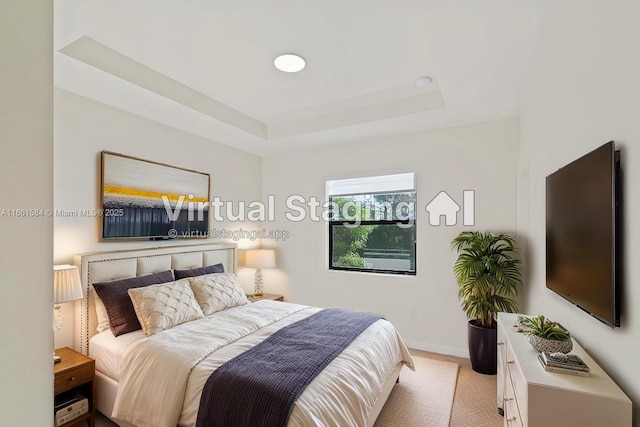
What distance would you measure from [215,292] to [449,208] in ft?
8.53

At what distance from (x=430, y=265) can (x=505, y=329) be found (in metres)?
1.72

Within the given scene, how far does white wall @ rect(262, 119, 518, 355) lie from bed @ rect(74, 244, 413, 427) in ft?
3.45

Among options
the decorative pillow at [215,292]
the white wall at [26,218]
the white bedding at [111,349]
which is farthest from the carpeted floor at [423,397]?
the white wall at [26,218]

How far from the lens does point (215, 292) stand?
3020 mm

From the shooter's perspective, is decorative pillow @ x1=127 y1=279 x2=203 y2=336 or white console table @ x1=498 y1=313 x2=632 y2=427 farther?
decorative pillow @ x1=127 y1=279 x2=203 y2=336

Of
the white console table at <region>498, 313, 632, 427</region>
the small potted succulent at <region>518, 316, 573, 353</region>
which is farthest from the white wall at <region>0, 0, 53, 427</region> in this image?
the small potted succulent at <region>518, 316, 573, 353</region>

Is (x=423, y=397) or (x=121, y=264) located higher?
(x=121, y=264)

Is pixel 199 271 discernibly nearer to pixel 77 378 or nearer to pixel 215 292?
pixel 215 292

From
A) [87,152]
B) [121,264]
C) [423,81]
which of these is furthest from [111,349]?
[423,81]

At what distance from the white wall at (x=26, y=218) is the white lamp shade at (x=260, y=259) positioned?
3630 millimetres

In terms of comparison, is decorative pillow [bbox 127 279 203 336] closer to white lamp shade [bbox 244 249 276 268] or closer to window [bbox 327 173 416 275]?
white lamp shade [bbox 244 249 276 268]

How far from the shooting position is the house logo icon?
343 centimetres

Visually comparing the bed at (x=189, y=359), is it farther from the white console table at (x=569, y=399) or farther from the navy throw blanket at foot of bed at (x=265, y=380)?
the white console table at (x=569, y=399)

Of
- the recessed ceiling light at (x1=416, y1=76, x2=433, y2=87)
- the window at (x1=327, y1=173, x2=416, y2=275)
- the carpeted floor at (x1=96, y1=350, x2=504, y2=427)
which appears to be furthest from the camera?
the window at (x1=327, y1=173, x2=416, y2=275)
